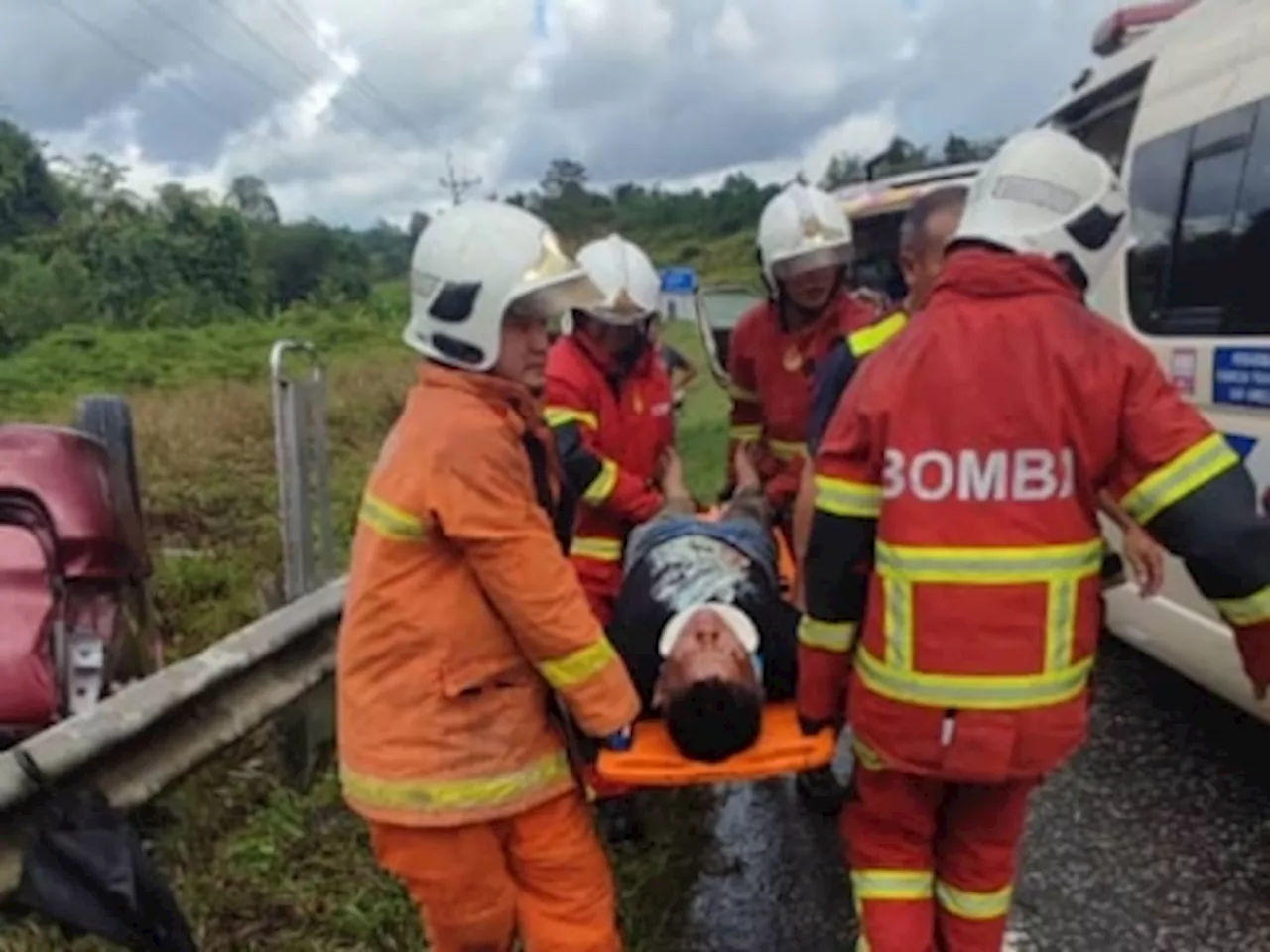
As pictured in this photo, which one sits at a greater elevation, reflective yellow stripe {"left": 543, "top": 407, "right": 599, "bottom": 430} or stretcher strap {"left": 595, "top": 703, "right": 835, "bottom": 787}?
reflective yellow stripe {"left": 543, "top": 407, "right": 599, "bottom": 430}

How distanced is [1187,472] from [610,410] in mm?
2223

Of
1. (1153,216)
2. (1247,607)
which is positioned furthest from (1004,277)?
(1153,216)

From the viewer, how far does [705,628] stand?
3607 millimetres

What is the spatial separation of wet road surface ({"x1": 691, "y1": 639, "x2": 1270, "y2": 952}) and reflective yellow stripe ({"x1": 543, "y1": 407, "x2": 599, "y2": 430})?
1271 mm

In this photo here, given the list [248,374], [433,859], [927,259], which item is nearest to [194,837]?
[433,859]

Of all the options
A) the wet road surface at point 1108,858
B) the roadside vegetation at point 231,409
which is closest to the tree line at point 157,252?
the roadside vegetation at point 231,409

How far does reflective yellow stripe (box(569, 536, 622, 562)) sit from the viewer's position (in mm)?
4715

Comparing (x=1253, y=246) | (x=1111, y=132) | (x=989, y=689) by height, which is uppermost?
(x=1111, y=132)

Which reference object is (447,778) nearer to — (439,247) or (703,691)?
(703,691)

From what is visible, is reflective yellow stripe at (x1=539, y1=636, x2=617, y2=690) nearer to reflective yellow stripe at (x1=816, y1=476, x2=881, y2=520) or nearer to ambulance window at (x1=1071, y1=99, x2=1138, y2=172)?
reflective yellow stripe at (x1=816, y1=476, x2=881, y2=520)

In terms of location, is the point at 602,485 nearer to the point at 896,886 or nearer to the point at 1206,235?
the point at 896,886

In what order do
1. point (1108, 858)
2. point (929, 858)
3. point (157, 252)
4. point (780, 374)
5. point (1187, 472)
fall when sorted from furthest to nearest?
point (157, 252), point (780, 374), point (1108, 858), point (929, 858), point (1187, 472)

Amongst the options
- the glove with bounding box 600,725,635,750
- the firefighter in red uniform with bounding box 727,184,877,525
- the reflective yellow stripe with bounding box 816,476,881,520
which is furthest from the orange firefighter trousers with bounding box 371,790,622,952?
the firefighter in red uniform with bounding box 727,184,877,525

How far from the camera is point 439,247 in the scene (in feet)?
9.59
